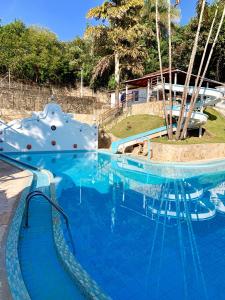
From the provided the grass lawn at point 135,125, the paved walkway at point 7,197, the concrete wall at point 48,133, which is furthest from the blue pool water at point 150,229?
the grass lawn at point 135,125

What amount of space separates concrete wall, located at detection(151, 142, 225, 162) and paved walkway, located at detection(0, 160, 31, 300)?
8.24 metres

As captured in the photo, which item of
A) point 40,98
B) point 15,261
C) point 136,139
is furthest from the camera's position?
point 40,98

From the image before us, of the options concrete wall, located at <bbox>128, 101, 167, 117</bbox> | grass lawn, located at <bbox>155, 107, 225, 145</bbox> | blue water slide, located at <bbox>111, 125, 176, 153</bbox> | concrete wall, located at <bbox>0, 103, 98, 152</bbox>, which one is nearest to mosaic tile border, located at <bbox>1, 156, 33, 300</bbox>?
grass lawn, located at <bbox>155, 107, 225, 145</bbox>

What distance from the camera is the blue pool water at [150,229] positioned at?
4344 millimetres

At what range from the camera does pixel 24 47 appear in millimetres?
29312

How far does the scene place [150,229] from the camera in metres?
6.56

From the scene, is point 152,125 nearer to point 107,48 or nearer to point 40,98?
point 107,48

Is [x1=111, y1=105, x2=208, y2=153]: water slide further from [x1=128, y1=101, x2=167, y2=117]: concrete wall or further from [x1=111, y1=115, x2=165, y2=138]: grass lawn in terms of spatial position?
[x1=128, y1=101, x2=167, y2=117]: concrete wall

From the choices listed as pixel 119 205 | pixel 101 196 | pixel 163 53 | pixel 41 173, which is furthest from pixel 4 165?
pixel 163 53

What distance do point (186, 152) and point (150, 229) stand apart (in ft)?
30.7

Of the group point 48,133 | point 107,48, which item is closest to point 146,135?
point 48,133

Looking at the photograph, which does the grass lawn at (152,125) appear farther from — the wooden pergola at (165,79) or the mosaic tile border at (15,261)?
the mosaic tile border at (15,261)

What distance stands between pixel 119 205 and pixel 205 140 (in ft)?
34.3

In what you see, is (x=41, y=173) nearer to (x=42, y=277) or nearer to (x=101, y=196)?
(x=101, y=196)
